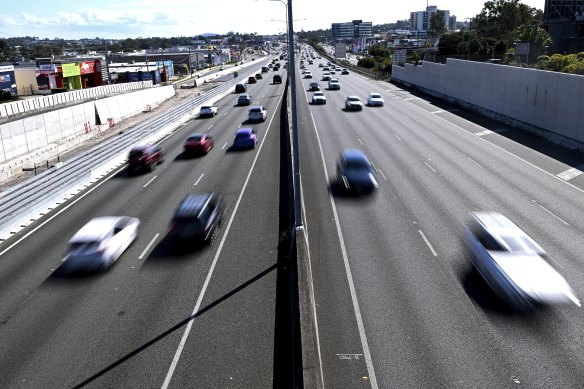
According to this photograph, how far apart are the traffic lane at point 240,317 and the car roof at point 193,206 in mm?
1477

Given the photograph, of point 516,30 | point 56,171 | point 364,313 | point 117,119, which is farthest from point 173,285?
point 516,30

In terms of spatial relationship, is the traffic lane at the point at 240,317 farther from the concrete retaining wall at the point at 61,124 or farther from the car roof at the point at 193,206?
the concrete retaining wall at the point at 61,124

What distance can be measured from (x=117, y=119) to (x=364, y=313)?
148ft

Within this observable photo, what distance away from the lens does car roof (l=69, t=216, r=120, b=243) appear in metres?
15.6

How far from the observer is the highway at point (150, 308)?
10.6m

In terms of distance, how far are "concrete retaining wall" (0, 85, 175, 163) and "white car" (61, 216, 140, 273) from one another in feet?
62.9

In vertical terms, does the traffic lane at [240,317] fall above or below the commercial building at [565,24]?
below

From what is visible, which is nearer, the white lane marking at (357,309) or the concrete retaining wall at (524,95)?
the white lane marking at (357,309)

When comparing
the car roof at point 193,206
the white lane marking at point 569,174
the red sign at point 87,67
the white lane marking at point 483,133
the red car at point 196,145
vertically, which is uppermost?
the red sign at point 87,67

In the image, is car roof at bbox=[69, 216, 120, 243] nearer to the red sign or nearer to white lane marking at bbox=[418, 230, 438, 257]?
white lane marking at bbox=[418, 230, 438, 257]

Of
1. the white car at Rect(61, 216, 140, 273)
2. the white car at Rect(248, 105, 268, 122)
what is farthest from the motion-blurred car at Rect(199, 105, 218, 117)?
the white car at Rect(61, 216, 140, 273)

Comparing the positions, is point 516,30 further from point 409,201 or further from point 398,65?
point 409,201

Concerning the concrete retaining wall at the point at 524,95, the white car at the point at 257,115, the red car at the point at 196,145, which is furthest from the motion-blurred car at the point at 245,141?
the concrete retaining wall at the point at 524,95

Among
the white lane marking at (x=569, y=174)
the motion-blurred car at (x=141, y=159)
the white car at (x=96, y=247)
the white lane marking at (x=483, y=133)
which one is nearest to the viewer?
the white car at (x=96, y=247)
